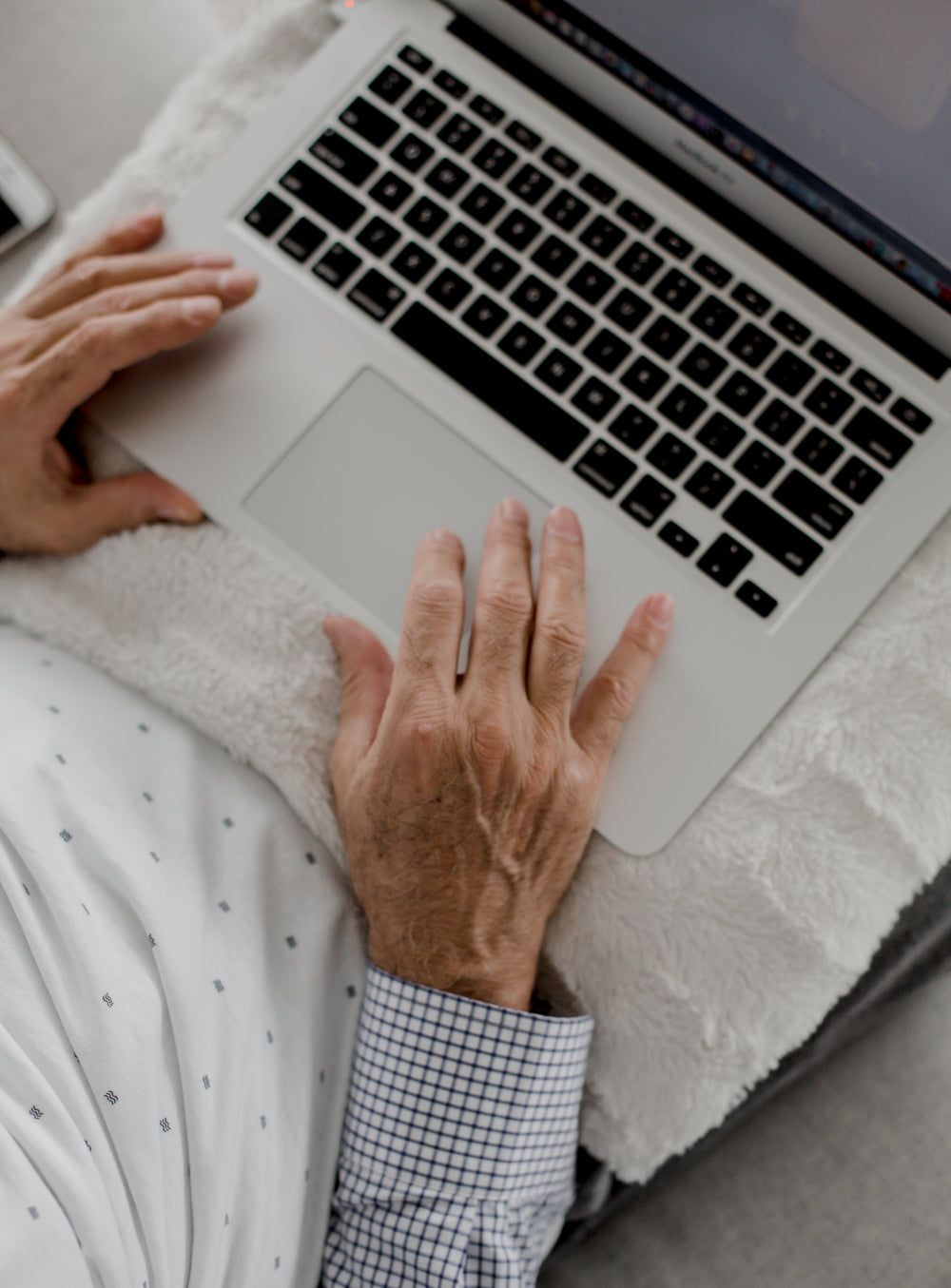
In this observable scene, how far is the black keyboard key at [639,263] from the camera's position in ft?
2.24

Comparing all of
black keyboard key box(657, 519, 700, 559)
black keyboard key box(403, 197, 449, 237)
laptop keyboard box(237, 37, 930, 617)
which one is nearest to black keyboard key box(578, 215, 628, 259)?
laptop keyboard box(237, 37, 930, 617)

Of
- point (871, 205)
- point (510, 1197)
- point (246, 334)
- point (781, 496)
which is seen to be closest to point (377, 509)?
point (246, 334)

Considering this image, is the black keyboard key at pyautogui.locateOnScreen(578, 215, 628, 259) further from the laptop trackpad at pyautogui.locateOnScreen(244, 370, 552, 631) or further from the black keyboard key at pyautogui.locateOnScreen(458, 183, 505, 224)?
the laptop trackpad at pyautogui.locateOnScreen(244, 370, 552, 631)

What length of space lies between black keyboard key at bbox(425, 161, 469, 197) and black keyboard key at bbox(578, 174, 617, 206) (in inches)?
3.4

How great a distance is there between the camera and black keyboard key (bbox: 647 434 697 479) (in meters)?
0.66

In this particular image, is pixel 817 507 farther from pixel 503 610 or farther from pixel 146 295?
pixel 146 295

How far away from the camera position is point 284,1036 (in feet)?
2.18

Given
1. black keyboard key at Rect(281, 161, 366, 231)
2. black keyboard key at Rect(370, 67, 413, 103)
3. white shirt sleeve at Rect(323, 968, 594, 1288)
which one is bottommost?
white shirt sleeve at Rect(323, 968, 594, 1288)

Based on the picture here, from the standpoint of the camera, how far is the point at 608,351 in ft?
2.21

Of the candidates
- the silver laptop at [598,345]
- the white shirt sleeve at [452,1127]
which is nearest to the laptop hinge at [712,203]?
the silver laptop at [598,345]

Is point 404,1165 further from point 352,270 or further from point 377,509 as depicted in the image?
point 352,270

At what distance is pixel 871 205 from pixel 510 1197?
2.33ft

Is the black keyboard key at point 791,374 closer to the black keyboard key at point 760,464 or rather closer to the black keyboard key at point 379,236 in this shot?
the black keyboard key at point 760,464

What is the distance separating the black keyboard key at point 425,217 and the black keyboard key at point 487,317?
2.7 inches
